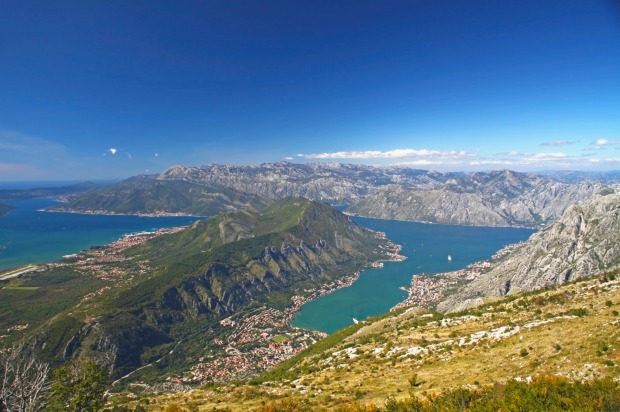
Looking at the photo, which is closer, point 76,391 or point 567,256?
point 76,391

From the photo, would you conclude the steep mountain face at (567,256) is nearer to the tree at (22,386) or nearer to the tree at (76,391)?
the tree at (76,391)

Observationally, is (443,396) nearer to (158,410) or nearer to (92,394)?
(158,410)

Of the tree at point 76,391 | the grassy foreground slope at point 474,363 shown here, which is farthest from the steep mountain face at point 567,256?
the tree at point 76,391

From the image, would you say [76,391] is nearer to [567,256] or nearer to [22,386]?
[22,386]

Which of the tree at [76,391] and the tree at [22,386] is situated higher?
the tree at [22,386]

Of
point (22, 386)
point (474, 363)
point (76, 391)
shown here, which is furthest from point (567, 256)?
point (22, 386)

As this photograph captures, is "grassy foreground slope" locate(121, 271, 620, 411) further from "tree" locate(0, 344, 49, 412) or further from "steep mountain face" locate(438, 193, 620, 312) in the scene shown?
"steep mountain face" locate(438, 193, 620, 312)
